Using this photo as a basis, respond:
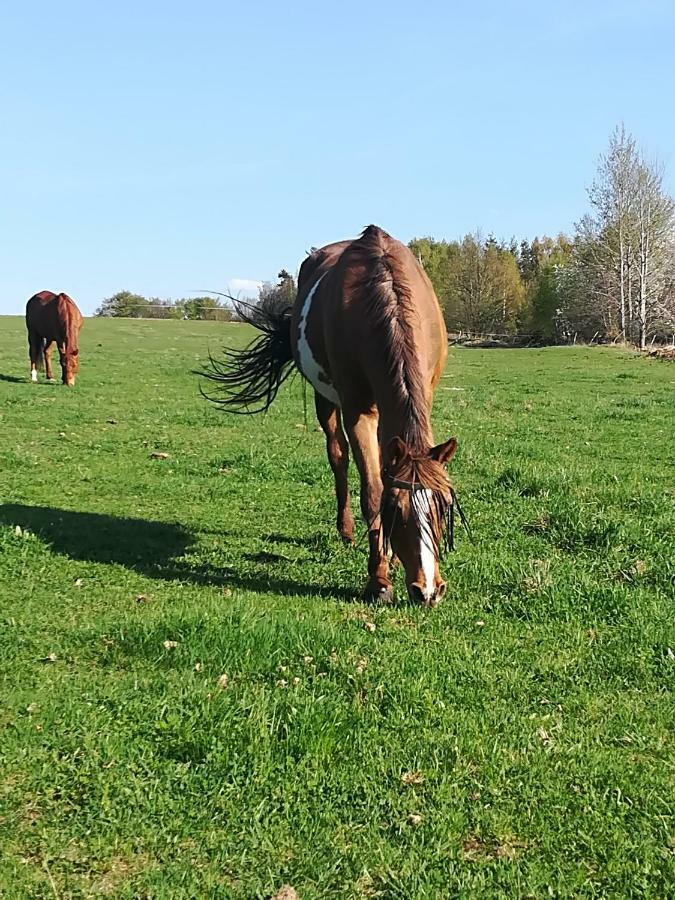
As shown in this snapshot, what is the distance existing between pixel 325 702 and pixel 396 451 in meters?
1.49

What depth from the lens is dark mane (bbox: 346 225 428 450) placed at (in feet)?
15.4

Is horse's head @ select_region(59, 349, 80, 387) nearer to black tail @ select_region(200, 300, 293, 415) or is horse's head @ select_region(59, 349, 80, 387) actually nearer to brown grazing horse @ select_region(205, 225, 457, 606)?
black tail @ select_region(200, 300, 293, 415)

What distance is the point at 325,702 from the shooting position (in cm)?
375

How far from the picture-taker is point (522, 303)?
83875mm

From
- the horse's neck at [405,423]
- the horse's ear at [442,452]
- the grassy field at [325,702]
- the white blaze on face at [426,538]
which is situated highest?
the horse's neck at [405,423]

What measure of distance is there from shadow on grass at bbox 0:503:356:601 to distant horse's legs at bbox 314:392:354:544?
0.79 meters

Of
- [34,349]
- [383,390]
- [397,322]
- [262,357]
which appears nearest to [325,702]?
[383,390]

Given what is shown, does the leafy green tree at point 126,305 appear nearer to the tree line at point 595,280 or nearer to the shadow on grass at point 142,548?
the tree line at point 595,280

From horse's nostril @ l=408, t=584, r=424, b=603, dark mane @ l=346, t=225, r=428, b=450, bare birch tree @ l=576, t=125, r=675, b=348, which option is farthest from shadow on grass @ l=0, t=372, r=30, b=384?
bare birch tree @ l=576, t=125, r=675, b=348

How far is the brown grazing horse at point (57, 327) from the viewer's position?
813 inches

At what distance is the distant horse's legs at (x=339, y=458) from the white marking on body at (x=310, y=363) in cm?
29

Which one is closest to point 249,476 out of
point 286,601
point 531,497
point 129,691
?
point 531,497

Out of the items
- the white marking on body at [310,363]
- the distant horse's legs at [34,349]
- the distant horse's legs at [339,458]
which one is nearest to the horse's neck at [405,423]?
the white marking on body at [310,363]

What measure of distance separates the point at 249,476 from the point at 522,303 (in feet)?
260
